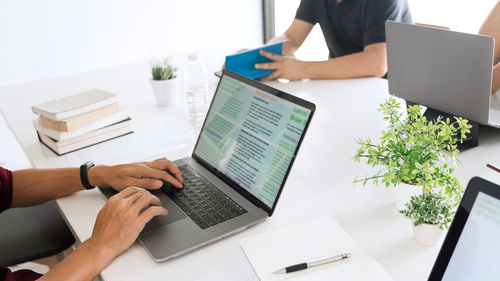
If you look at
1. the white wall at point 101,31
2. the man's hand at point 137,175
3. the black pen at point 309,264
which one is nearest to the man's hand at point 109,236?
the man's hand at point 137,175

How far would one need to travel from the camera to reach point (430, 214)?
812mm

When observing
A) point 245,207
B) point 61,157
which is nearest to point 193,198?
point 245,207

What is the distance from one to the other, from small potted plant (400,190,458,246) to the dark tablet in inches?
9.9

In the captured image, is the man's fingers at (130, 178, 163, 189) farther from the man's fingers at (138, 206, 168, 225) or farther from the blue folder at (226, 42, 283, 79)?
the blue folder at (226, 42, 283, 79)

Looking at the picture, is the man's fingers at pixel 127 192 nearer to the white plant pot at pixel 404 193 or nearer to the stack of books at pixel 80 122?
the stack of books at pixel 80 122

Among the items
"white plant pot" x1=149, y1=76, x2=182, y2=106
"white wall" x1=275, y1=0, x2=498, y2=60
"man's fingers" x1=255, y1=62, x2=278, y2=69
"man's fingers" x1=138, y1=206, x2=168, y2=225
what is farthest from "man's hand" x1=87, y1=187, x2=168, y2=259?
"white wall" x1=275, y1=0, x2=498, y2=60

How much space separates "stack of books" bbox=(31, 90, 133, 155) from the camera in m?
1.32

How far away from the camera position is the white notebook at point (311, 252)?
29.7 inches

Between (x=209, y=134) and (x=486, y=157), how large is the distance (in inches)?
29.7

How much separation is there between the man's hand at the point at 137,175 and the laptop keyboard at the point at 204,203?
3 cm

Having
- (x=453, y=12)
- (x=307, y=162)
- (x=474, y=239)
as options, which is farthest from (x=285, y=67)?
(x=453, y=12)

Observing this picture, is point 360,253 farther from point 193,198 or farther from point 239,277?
point 193,198

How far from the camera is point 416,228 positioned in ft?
A: 2.75

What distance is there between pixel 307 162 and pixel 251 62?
779 millimetres
